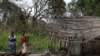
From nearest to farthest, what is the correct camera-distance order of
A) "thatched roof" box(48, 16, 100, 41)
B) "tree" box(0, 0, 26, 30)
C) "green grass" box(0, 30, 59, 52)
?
"thatched roof" box(48, 16, 100, 41), "green grass" box(0, 30, 59, 52), "tree" box(0, 0, 26, 30)

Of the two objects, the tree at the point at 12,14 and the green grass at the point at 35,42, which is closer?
the green grass at the point at 35,42

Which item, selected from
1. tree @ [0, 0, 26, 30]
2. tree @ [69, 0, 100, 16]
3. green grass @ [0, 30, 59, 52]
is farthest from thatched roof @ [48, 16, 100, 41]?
tree @ [0, 0, 26, 30]

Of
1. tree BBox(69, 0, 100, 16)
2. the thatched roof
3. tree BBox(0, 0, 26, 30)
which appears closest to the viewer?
the thatched roof

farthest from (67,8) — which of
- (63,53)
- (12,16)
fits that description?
(63,53)

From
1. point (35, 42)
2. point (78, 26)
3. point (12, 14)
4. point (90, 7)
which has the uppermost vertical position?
point (90, 7)

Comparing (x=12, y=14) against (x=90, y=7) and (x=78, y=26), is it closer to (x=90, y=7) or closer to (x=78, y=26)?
(x=90, y=7)

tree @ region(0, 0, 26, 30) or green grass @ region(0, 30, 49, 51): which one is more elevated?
tree @ region(0, 0, 26, 30)

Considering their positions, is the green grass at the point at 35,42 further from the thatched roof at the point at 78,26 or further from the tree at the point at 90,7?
the thatched roof at the point at 78,26

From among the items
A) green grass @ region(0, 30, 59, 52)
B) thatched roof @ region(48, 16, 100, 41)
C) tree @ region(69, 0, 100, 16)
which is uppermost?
tree @ region(69, 0, 100, 16)

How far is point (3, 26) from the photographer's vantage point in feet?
77.3

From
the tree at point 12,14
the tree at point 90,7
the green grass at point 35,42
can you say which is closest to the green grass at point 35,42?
the green grass at point 35,42

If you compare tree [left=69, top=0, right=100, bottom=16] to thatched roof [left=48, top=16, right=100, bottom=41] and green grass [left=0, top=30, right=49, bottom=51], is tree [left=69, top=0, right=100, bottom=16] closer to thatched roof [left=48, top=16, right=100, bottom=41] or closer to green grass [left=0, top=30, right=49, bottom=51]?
green grass [left=0, top=30, right=49, bottom=51]

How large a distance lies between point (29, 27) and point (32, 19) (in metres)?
1.61

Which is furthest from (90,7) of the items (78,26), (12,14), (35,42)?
(78,26)
